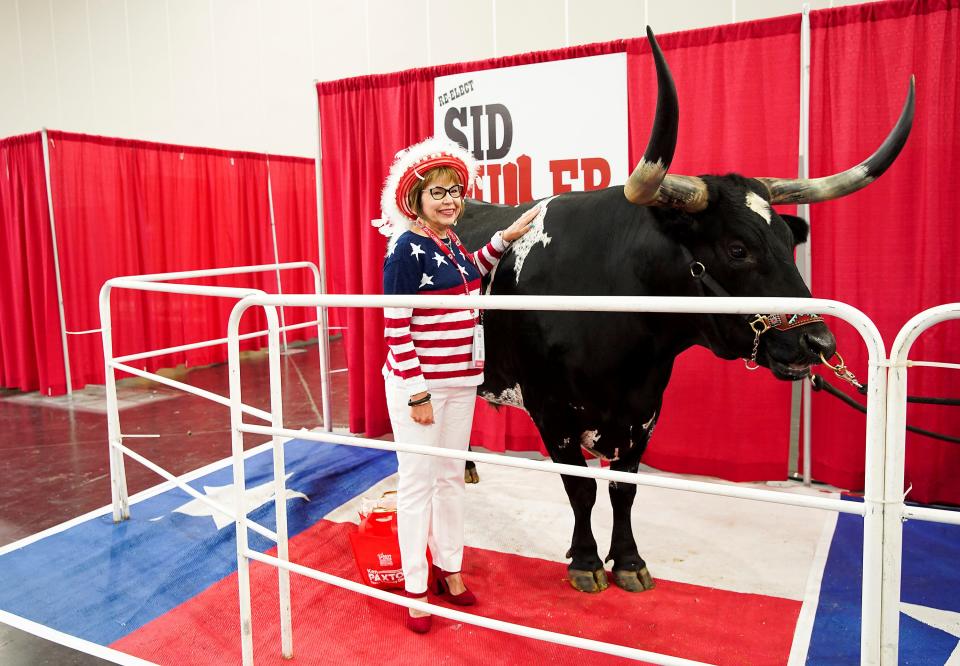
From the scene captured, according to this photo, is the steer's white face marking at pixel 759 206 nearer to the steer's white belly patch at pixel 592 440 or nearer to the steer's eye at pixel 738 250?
the steer's eye at pixel 738 250

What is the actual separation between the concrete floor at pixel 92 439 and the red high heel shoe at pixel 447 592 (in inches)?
44.3

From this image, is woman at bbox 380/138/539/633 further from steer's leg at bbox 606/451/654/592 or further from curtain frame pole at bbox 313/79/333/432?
curtain frame pole at bbox 313/79/333/432

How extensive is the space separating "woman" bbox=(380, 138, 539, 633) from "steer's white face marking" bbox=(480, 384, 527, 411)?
569 millimetres

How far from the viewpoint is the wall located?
5.46 metres

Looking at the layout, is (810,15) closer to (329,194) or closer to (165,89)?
(329,194)

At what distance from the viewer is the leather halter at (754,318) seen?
6.86 feet

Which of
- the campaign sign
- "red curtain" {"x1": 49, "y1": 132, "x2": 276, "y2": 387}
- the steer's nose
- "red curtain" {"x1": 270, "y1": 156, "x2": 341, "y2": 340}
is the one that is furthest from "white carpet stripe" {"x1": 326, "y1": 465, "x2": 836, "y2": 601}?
"red curtain" {"x1": 270, "y1": 156, "x2": 341, "y2": 340}

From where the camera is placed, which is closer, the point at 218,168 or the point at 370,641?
the point at 370,641

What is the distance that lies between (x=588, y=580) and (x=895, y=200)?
2.23m

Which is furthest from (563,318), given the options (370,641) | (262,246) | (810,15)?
(262,246)

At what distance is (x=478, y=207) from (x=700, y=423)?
1.63m

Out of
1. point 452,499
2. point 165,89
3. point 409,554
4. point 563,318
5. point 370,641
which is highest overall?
point 165,89

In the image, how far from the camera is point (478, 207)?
11.4 feet

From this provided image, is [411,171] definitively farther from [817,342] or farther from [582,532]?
[582,532]
